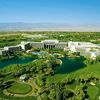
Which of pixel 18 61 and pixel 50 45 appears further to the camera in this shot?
pixel 50 45

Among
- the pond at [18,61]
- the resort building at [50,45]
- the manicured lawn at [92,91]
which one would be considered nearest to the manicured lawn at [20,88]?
the manicured lawn at [92,91]

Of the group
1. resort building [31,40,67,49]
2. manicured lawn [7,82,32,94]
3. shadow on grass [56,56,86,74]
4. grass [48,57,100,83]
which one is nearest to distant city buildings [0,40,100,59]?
resort building [31,40,67,49]

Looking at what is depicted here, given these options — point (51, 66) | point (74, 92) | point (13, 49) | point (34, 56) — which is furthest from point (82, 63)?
point (13, 49)

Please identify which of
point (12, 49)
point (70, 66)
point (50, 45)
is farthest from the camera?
point (50, 45)

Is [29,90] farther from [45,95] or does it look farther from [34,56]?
[34,56]

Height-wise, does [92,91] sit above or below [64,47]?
above

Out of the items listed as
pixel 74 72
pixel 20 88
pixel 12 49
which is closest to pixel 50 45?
pixel 12 49

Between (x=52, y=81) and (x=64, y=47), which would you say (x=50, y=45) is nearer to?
(x=64, y=47)
